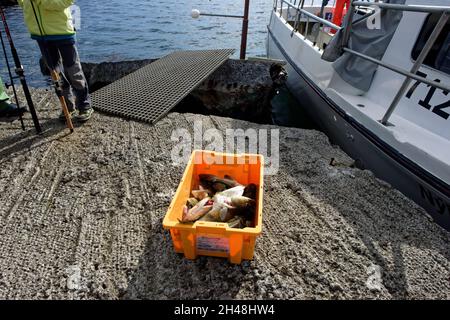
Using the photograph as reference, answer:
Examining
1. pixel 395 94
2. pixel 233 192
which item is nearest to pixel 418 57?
pixel 395 94

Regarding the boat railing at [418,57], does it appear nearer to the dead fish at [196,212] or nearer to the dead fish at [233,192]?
the dead fish at [233,192]

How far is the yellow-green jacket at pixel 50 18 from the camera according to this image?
10.00 feet

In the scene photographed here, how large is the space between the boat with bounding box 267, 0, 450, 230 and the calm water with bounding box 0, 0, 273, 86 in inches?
272

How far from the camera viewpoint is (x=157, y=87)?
16.0 feet

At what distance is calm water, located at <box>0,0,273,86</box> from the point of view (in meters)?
10.7

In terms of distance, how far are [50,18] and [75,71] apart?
2.04 ft

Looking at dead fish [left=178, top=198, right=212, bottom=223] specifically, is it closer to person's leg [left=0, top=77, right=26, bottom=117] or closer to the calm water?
person's leg [left=0, top=77, right=26, bottom=117]

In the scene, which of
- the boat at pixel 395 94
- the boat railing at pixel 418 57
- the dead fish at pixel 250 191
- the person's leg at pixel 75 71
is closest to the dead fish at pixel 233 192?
the dead fish at pixel 250 191

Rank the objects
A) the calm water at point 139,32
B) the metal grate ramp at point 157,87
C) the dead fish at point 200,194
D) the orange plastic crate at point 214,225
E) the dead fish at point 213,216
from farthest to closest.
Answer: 1. the calm water at point 139,32
2. the metal grate ramp at point 157,87
3. the dead fish at point 200,194
4. the dead fish at point 213,216
5. the orange plastic crate at point 214,225

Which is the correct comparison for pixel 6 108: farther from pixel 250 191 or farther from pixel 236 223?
pixel 236 223

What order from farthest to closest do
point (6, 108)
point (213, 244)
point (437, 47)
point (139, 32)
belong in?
1. point (139, 32)
2. point (6, 108)
3. point (437, 47)
4. point (213, 244)

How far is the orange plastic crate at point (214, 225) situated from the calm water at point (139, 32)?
7.37 meters

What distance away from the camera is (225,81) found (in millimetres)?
5555

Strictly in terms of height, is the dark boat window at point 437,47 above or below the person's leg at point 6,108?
above
